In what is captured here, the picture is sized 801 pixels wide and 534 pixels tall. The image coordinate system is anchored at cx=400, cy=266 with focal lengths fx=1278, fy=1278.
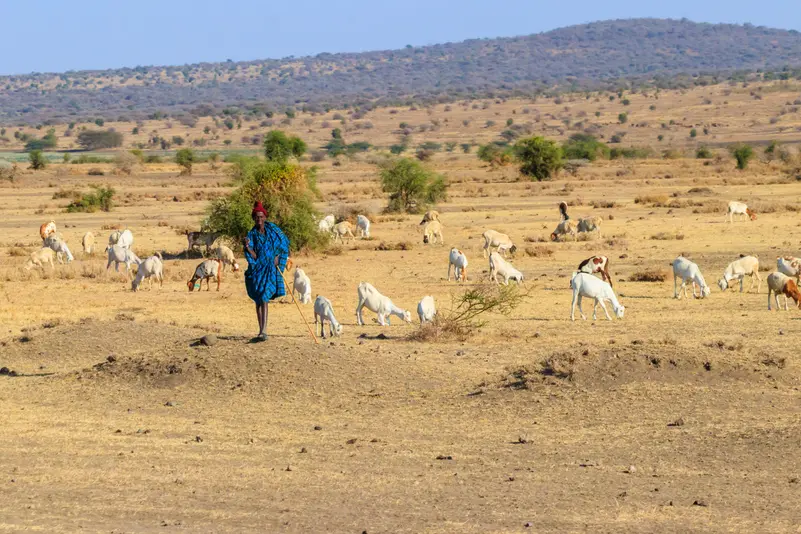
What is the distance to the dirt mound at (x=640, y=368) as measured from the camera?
13391 millimetres

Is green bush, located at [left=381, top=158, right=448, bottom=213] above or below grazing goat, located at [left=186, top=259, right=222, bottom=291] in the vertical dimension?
below

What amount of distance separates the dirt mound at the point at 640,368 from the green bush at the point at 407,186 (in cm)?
3010

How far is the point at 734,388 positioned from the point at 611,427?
1856 mm

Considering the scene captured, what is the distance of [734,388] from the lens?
13.2 m

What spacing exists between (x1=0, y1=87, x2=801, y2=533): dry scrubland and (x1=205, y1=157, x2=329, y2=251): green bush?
20.7ft

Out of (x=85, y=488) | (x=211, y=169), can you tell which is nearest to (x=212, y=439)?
(x=85, y=488)

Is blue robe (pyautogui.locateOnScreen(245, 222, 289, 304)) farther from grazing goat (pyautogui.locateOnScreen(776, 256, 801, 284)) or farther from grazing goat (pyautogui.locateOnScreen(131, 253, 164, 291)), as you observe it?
grazing goat (pyautogui.locateOnScreen(776, 256, 801, 284))

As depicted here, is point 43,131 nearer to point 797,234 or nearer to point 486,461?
point 797,234

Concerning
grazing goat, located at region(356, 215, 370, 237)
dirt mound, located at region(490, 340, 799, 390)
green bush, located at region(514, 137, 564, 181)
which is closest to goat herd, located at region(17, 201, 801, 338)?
grazing goat, located at region(356, 215, 370, 237)

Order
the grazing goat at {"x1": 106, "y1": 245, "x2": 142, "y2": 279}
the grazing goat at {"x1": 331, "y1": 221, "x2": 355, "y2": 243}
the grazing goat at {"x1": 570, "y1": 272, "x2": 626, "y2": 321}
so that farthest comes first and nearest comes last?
the grazing goat at {"x1": 331, "y1": 221, "x2": 355, "y2": 243} → the grazing goat at {"x1": 106, "y1": 245, "x2": 142, "y2": 279} → the grazing goat at {"x1": 570, "y1": 272, "x2": 626, "y2": 321}

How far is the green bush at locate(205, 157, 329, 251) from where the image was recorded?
30.1 m

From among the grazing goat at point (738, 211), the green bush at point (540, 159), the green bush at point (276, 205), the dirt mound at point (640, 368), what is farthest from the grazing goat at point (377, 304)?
the green bush at point (540, 159)

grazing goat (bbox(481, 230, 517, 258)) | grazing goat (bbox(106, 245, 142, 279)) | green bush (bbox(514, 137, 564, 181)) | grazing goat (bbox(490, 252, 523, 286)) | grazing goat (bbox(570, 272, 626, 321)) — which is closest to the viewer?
grazing goat (bbox(570, 272, 626, 321))

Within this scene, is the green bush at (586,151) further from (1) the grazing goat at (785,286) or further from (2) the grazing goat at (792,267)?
(1) the grazing goat at (785,286)
